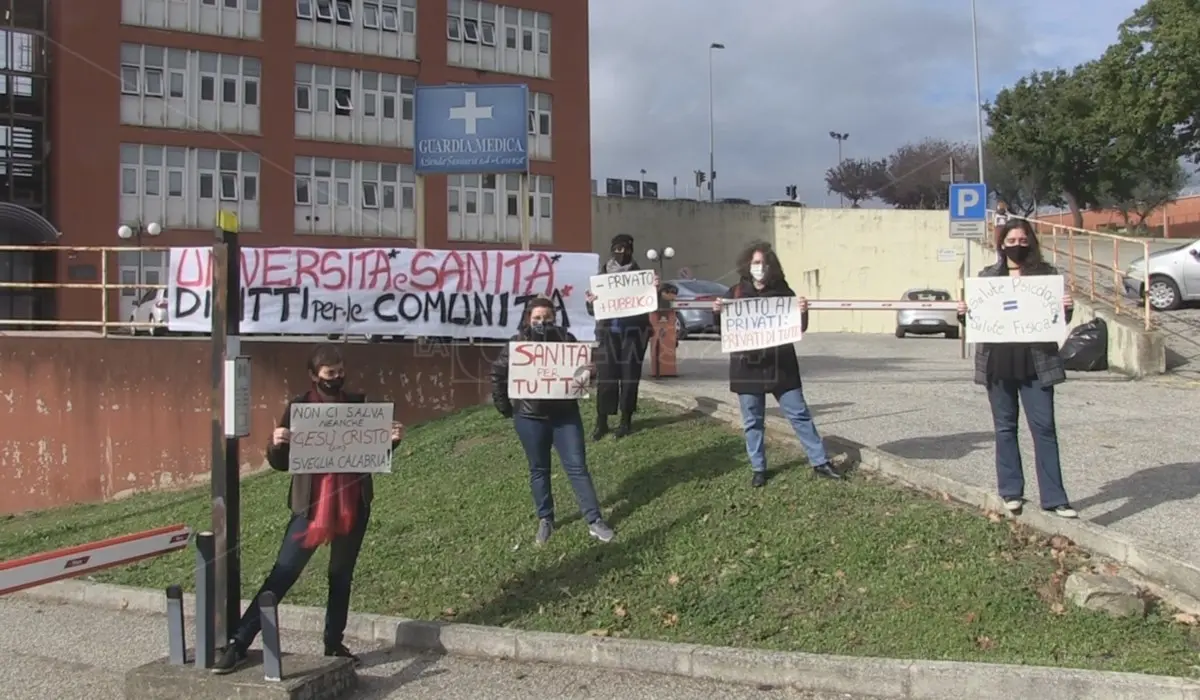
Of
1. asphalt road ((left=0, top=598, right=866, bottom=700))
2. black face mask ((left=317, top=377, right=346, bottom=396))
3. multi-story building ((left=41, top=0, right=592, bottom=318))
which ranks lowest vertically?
asphalt road ((left=0, top=598, right=866, bottom=700))

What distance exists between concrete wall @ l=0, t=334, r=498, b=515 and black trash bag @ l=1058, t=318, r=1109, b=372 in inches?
307

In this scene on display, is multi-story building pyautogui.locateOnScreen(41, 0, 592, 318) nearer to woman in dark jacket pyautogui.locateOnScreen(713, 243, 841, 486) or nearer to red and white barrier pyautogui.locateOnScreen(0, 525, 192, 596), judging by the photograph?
woman in dark jacket pyautogui.locateOnScreen(713, 243, 841, 486)

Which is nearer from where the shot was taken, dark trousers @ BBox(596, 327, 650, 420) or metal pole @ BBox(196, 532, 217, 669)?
metal pole @ BBox(196, 532, 217, 669)

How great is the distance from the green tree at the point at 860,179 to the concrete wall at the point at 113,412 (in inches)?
2123

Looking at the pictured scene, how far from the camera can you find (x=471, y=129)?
12523mm

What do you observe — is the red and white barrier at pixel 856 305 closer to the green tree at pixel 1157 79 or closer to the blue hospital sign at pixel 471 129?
the blue hospital sign at pixel 471 129

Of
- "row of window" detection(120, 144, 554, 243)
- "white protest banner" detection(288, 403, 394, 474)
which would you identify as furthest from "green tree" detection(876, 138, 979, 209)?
"white protest banner" detection(288, 403, 394, 474)

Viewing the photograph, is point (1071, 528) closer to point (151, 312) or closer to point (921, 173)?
point (151, 312)

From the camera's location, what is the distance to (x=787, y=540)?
265 inches

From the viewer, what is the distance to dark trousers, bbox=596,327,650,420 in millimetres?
9289

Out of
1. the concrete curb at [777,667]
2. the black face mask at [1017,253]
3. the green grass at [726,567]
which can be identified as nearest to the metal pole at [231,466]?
the concrete curb at [777,667]

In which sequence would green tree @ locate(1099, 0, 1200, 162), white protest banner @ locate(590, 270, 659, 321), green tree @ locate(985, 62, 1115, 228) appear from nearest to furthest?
white protest banner @ locate(590, 270, 659, 321)
green tree @ locate(1099, 0, 1200, 162)
green tree @ locate(985, 62, 1115, 228)

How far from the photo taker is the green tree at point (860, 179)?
63031 millimetres

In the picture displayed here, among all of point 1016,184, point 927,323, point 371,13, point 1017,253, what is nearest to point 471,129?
point 1017,253
